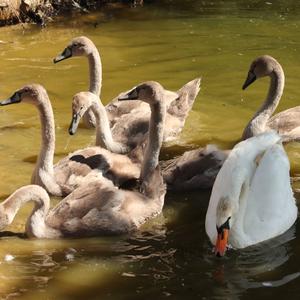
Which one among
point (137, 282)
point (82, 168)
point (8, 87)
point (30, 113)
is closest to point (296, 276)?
point (137, 282)

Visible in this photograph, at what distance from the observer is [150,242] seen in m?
6.62

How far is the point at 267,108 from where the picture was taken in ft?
29.5

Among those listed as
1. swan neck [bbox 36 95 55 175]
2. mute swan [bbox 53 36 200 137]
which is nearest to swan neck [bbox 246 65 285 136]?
mute swan [bbox 53 36 200 137]

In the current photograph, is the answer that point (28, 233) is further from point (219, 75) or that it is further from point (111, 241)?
point (219, 75)

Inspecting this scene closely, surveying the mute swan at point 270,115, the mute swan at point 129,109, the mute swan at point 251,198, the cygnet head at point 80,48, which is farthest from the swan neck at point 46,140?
the mute swan at point 270,115

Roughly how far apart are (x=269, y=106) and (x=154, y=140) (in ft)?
6.09

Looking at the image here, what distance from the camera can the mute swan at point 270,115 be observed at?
8.79m

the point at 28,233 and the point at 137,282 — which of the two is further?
the point at 28,233

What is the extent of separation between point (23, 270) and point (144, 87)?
2.45 metres

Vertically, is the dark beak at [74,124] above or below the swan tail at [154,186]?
above

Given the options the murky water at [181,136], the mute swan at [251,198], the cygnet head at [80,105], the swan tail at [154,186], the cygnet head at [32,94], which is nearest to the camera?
the murky water at [181,136]

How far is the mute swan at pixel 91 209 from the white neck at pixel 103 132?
1179 millimetres

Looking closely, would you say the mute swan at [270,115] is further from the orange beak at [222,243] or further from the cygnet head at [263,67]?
the orange beak at [222,243]

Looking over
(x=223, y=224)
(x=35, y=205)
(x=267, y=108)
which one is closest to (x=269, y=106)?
(x=267, y=108)
